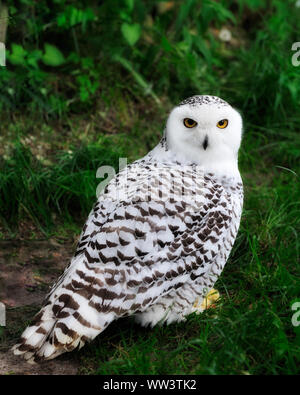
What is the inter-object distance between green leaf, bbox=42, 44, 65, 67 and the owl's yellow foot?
2.86 m

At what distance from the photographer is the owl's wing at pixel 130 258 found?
118 inches

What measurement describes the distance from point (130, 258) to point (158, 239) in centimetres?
20

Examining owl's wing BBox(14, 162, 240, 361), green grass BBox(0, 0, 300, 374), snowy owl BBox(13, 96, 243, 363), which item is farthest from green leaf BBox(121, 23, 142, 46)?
owl's wing BBox(14, 162, 240, 361)

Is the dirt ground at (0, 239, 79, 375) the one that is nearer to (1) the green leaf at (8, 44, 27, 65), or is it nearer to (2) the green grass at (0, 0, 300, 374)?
(2) the green grass at (0, 0, 300, 374)

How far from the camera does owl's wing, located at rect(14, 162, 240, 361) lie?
3000 millimetres

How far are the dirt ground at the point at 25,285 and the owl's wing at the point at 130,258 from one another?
0.16m

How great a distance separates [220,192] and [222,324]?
828 millimetres

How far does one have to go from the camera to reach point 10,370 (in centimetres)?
306

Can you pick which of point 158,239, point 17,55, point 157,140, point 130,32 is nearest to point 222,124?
point 158,239

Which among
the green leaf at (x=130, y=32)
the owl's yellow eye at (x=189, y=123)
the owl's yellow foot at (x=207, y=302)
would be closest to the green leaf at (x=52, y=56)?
the green leaf at (x=130, y=32)

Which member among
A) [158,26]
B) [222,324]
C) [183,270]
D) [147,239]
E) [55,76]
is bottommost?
[222,324]
